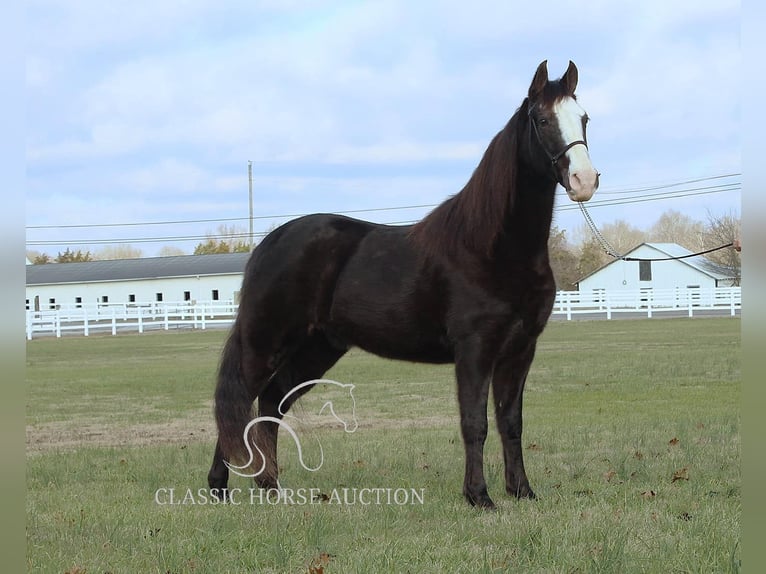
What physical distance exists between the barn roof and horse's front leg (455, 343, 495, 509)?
180ft

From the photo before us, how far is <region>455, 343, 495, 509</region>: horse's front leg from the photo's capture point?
17.5 feet

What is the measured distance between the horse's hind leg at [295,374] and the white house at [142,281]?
52119 millimetres

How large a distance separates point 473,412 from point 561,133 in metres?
1.96

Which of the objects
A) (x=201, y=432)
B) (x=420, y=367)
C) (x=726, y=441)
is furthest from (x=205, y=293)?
(x=726, y=441)

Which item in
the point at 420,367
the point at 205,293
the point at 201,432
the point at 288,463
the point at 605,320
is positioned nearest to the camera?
the point at 288,463

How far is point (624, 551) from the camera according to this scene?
13.4ft

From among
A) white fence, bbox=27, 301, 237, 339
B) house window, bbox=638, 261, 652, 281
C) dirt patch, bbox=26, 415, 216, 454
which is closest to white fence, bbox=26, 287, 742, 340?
white fence, bbox=27, 301, 237, 339

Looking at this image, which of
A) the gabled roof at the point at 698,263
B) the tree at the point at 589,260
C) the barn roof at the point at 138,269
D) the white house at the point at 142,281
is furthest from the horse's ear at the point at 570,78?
the tree at the point at 589,260

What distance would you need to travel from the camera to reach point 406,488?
234 inches

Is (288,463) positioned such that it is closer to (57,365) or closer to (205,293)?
(57,365)

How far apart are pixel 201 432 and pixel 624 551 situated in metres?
6.91
